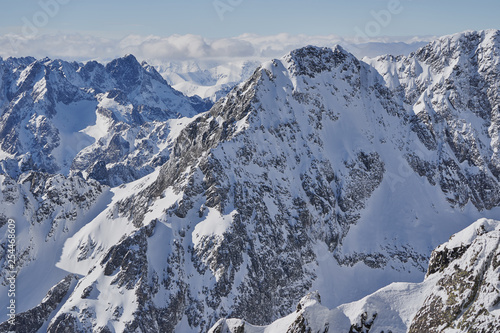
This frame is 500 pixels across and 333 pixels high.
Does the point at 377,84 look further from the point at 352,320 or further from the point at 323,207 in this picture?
the point at 352,320

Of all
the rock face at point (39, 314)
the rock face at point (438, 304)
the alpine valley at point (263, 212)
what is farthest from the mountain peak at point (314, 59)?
the rock face at point (438, 304)

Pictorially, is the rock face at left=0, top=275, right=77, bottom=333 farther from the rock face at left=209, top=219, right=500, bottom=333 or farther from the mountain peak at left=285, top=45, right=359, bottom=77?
the mountain peak at left=285, top=45, right=359, bottom=77

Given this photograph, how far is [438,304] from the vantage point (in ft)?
132

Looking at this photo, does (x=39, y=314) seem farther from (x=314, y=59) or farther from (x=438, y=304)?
(x=314, y=59)

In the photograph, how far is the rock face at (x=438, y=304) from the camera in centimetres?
3644

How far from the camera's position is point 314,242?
463 ft

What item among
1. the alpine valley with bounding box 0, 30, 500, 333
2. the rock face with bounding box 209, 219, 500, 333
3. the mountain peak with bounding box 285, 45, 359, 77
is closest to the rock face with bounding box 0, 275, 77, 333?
the alpine valley with bounding box 0, 30, 500, 333

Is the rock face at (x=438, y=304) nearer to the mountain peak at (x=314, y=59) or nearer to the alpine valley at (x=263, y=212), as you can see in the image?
the alpine valley at (x=263, y=212)

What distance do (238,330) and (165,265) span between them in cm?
7200

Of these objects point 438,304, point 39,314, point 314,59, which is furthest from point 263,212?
point 438,304

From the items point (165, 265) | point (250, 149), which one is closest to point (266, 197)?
point (250, 149)

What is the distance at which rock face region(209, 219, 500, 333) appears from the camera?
3644 centimetres

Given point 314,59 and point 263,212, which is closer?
point 263,212

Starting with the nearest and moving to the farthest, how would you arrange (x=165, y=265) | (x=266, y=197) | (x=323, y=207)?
(x=165, y=265), (x=266, y=197), (x=323, y=207)
